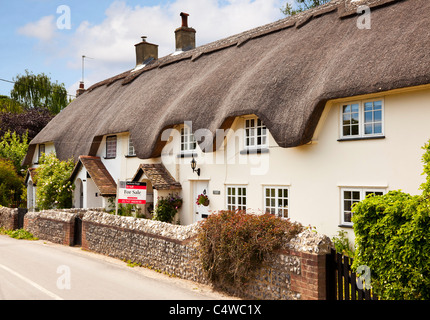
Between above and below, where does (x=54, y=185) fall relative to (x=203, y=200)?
above

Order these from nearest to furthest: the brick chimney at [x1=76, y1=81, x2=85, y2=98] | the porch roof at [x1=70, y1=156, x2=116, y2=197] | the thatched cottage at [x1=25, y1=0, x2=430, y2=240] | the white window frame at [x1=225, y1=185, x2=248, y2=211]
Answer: the thatched cottage at [x1=25, y1=0, x2=430, y2=240] < the white window frame at [x1=225, y1=185, x2=248, y2=211] < the porch roof at [x1=70, y1=156, x2=116, y2=197] < the brick chimney at [x1=76, y1=81, x2=85, y2=98]

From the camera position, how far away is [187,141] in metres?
16.1

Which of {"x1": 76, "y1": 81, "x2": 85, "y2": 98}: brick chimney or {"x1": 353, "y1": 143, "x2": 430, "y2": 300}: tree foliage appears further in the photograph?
{"x1": 76, "y1": 81, "x2": 85, "y2": 98}: brick chimney

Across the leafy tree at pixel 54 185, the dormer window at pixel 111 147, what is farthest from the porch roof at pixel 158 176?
the leafy tree at pixel 54 185

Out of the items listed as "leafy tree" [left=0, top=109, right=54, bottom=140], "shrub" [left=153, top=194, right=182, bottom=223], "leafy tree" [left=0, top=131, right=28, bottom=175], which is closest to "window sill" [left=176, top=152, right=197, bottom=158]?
"shrub" [left=153, top=194, right=182, bottom=223]

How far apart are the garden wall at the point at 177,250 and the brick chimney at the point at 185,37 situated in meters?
12.0

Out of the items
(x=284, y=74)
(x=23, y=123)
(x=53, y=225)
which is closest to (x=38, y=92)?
(x=23, y=123)

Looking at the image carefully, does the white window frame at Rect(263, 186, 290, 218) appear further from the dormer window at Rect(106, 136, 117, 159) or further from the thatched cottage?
the dormer window at Rect(106, 136, 117, 159)

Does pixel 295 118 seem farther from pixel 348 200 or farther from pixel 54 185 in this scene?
pixel 54 185

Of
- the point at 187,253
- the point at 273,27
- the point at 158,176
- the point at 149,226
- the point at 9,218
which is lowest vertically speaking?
the point at 9,218

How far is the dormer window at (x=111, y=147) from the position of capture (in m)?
20.5

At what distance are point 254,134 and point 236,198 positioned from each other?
7.54 feet

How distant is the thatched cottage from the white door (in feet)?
0.13

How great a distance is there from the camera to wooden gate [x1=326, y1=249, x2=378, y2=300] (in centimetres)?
644
